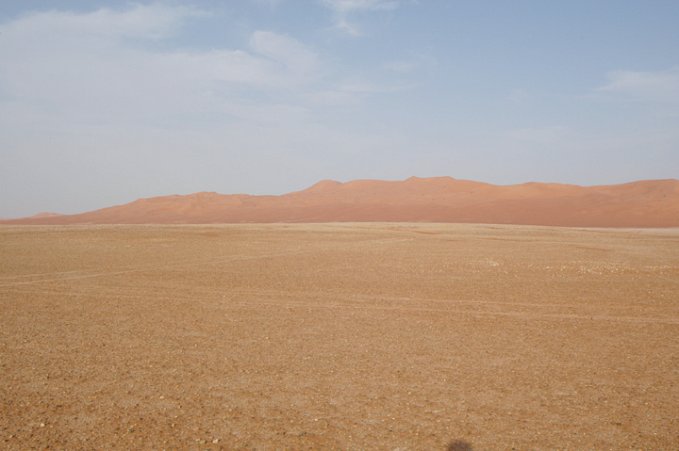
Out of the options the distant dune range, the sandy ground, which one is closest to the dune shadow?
the sandy ground

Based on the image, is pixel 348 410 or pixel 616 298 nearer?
pixel 348 410

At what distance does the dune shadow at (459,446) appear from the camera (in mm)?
4848

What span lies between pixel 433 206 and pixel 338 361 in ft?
294

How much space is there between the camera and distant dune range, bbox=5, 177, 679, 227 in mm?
75688

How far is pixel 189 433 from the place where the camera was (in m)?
5.16

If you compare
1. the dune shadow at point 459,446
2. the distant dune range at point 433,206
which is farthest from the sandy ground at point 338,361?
the distant dune range at point 433,206

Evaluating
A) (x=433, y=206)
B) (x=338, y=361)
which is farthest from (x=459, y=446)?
(x=433, y=206)

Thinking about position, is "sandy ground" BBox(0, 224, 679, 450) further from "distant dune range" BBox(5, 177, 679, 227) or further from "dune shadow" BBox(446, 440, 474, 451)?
"distant dune range" BBox(5, 177, 679, 227)

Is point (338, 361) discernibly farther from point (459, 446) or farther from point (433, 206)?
point (433, 206)

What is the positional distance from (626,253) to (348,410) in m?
24.1

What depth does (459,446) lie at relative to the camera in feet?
16.1

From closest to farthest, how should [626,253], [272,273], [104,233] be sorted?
[272,273] < [626,253] < [104,233]

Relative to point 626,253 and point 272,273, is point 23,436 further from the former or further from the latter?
point 626,253

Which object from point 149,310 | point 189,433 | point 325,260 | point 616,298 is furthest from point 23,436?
point 325,260
